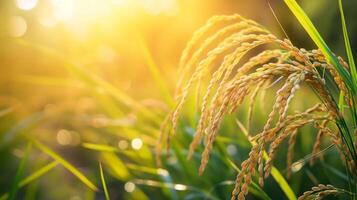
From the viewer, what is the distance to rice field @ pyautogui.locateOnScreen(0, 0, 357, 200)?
1386 millimetres

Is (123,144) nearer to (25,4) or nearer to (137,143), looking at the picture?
(137,143)

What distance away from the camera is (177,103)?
164 centimetres

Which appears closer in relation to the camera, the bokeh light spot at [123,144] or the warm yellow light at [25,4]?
the bokeh light spot at [123,144]

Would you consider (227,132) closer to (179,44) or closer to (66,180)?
(66,180)

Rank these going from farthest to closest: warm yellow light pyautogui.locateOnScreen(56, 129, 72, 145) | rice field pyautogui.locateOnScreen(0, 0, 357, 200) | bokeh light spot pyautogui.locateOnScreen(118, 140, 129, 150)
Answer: warm yellow light pyautogui.locateOnScreen(56, 129, 72, 145) < bokeh light spot pyautogui.locateOnScreen(118, 140, 129, 150) < rice field pyautogui.locateOnScreen(0, 0, 357, 200)

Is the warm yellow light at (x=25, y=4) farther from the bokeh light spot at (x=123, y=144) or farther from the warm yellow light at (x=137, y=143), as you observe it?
the warm yellow light at (x=137, y=143)

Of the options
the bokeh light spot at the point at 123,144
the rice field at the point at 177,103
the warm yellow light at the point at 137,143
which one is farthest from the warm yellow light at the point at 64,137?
the warm yellow light at the point at 137,143

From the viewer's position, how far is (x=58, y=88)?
6.06m

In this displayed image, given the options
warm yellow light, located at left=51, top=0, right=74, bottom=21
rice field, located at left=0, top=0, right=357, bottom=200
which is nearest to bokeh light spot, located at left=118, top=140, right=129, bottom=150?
rice field, located at left=0, top=0, right=357, bottom=200

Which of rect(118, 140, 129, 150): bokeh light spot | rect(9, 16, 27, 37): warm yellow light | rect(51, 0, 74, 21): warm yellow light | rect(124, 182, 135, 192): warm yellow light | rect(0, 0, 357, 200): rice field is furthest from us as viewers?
rect(9, 16, 27, 37): warm yellow light

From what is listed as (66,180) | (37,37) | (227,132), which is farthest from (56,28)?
(227,132)

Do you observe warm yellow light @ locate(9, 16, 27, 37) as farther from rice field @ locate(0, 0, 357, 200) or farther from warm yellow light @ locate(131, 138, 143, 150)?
warm yellow light @ locate(131, 138, 143, 150)

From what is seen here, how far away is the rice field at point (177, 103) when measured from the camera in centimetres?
139

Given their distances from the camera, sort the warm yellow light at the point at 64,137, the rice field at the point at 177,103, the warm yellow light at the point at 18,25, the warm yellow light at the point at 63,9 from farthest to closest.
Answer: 1. the warm yellow light at the point at 18,25
2. the warm yellow light at the point at 63,9
3. the warm yellow light at the point at 64,137
4. the rice field at the point at 177,103
